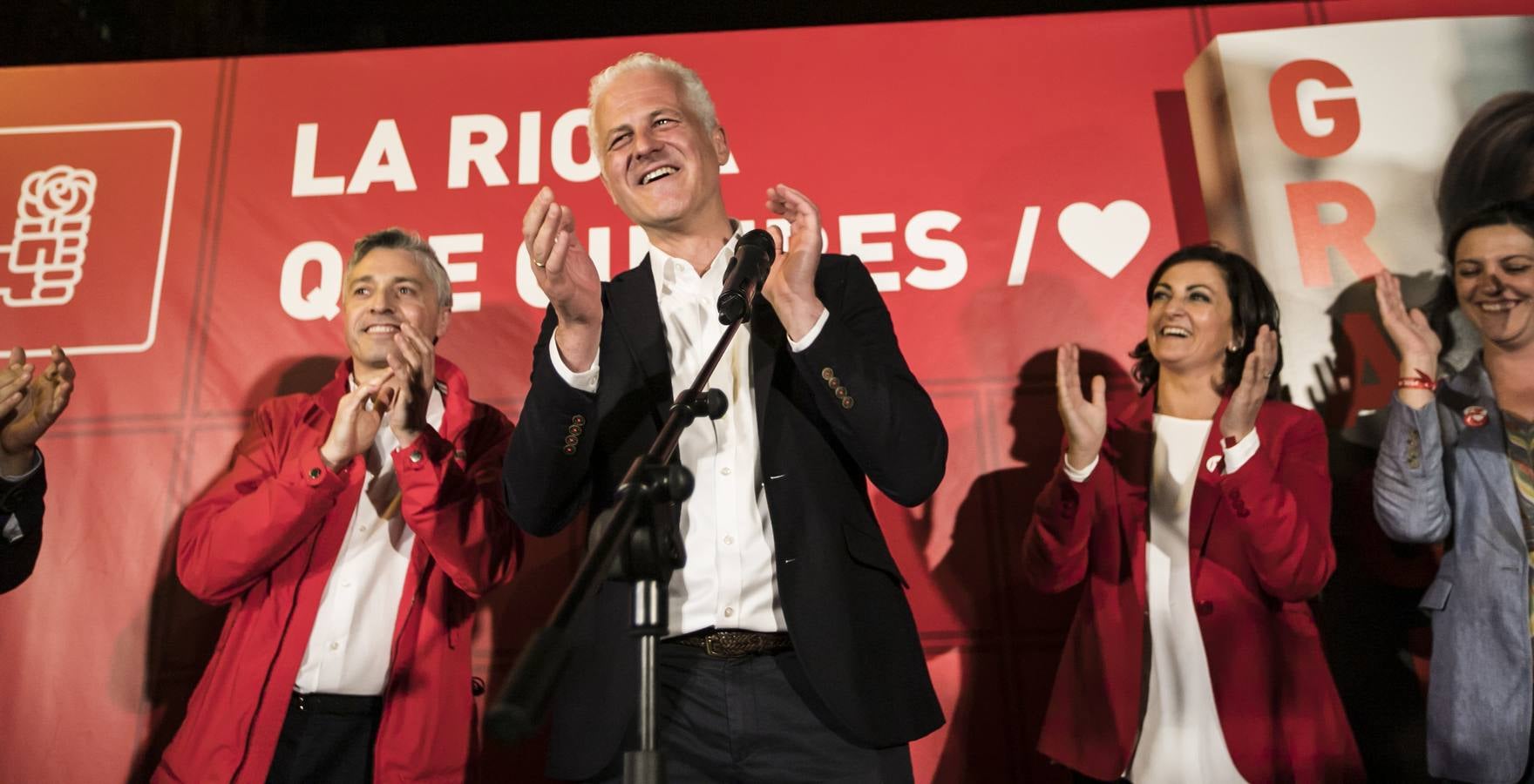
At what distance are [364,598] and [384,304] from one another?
29.2 inches

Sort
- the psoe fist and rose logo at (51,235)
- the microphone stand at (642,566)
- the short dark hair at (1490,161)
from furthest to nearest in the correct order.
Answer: the psoe fist and rose logo at (51,235), the short dark hair at (1490,161), the microphone stand at (642,566)

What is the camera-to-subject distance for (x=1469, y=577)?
2764mm

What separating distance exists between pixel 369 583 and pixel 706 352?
1081 millimetres

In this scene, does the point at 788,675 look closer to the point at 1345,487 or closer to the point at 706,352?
the point at 706,352

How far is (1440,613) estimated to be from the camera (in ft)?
9.11

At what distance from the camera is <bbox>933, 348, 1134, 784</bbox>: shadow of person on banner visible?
10.2ft

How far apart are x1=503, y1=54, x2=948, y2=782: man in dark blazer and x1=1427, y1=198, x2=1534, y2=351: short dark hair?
1.98 meters

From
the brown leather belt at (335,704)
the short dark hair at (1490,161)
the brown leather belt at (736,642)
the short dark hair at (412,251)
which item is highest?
the short dark hair at (1490,161)

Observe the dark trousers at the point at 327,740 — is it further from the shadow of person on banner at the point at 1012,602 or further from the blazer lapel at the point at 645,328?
the shadow of person on banner at the point at 1012,602

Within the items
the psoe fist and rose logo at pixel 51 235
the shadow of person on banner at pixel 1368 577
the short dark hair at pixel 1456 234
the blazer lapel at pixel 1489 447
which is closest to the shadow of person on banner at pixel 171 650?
→ the psoe fist and rose logo at pixel 51 235

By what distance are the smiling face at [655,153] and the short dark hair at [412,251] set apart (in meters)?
0.91

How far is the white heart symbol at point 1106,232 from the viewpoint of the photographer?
345 centimetres

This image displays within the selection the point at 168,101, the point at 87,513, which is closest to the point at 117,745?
the point at 87,513

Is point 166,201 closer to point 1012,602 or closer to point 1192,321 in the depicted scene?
point 1012,602
